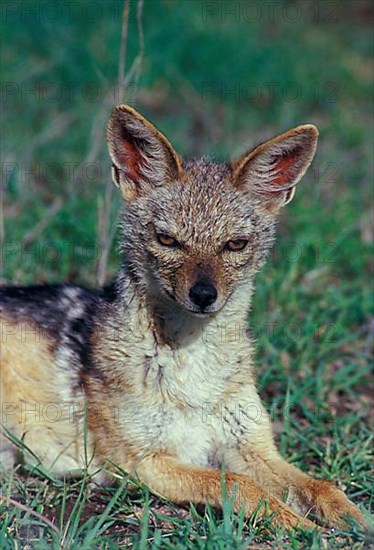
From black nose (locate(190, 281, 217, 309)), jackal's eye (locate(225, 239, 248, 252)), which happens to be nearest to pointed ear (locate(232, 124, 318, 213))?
jackal's eye (locate(225, 239, 248, 252))

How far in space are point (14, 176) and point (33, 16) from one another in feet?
11.7

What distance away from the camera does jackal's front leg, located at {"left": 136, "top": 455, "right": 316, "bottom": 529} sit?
443 cm

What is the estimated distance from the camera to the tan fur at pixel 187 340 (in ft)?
15.1

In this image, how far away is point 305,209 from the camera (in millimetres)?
7742

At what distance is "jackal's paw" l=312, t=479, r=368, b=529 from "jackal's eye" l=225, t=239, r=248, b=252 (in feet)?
A: 4.09

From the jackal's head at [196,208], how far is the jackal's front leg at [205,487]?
846 millimetres

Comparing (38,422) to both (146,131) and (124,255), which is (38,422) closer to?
(124,255)

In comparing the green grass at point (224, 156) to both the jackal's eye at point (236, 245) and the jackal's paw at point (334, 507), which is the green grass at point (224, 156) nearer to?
the jackal's paw at point (334, 507)

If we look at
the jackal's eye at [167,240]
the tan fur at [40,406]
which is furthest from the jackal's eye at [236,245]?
the tan fur at [40,406]

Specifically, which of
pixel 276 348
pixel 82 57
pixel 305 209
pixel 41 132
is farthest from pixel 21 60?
pixel 276 348

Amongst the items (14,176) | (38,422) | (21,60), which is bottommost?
(38,422)

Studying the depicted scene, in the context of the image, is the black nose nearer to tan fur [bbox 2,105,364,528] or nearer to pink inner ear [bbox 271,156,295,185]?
tan fur [bbox 2,105,364,528]

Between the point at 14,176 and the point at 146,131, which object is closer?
the point at 146,131

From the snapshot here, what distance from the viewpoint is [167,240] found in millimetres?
4609
